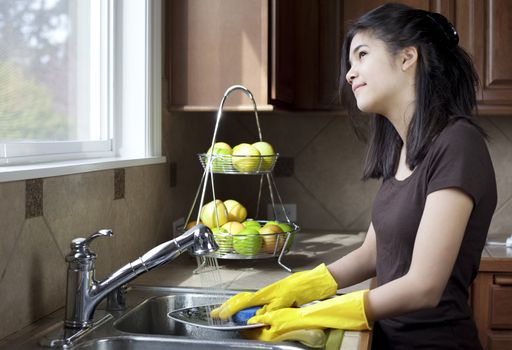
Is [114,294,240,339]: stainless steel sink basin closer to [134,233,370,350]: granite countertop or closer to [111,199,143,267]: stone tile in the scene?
[134,233,370,350]: granite countertop

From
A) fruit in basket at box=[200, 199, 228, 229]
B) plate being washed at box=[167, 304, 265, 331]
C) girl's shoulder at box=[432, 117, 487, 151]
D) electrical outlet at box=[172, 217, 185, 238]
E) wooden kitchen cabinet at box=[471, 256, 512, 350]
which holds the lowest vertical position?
wooden kitchen cabinet at box=[471, 256, 512, 350]

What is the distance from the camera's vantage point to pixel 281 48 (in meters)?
2.22

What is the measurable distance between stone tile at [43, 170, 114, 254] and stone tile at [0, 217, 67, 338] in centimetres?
4

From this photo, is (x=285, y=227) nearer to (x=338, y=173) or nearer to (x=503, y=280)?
(x=503, y=280)

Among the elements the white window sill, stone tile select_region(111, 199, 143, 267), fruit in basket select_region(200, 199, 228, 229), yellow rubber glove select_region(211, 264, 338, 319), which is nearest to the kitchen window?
the white window sill

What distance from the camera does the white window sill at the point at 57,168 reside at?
1.32 metres

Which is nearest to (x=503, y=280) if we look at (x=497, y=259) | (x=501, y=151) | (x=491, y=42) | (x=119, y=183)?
(x=497, y=259)

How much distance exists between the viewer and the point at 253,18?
210 centimetres

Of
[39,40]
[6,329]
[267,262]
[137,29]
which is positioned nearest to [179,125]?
[137,29]

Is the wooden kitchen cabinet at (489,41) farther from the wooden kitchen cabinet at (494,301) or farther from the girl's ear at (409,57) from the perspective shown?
the girl's ear at (409,57)

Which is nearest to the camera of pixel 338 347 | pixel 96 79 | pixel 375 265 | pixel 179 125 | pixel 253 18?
pixel 338 347

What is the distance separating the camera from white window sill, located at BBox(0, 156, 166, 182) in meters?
1.32

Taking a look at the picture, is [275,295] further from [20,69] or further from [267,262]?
[20,69]

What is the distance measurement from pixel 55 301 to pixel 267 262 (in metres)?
0.72
